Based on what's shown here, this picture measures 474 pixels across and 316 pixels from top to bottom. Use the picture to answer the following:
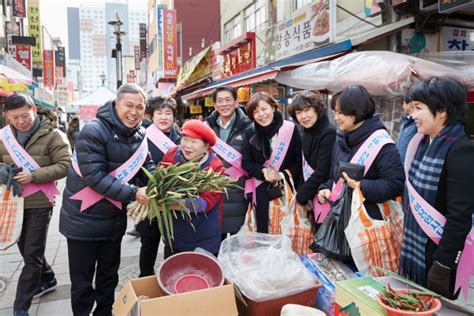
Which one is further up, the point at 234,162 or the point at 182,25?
the point at 182,25

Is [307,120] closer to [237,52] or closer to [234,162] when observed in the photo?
[234,162]

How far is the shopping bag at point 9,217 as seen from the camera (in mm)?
3004

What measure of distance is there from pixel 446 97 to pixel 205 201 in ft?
5.25

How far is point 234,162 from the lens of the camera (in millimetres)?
3689

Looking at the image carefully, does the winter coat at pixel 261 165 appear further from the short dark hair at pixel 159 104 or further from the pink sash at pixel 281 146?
Answer: the short dark hair at pixel 159 104

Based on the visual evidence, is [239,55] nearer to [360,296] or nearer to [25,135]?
[25,135]

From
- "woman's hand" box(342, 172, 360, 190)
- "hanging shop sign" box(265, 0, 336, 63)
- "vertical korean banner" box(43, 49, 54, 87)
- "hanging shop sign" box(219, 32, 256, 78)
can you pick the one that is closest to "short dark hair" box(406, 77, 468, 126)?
"woman's hand" box(342, 172, 360, 190)

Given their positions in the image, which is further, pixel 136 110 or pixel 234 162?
pixel 234 162

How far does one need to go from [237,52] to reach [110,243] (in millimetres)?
12427

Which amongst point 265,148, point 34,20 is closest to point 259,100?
point 265,148

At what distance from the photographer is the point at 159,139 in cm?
359

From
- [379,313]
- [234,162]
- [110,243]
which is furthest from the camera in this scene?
[234,162]

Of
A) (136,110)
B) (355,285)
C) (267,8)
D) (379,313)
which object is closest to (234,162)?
(136,110)

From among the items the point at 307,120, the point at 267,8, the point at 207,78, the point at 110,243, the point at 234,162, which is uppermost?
the point at 267,8
